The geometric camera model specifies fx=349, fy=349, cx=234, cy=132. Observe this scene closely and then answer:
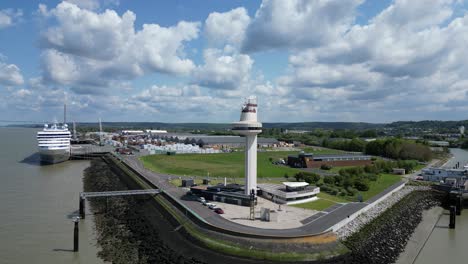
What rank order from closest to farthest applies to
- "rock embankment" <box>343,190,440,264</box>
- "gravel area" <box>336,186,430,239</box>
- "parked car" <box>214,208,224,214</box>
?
1. "rock embankment" <box>343,190,440,264</box>
2. "gravel area" <box>336,186,430,239</box>
3. "parked car" <box>214,208,224,214</box>

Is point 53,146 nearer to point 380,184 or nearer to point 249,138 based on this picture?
point 249,138

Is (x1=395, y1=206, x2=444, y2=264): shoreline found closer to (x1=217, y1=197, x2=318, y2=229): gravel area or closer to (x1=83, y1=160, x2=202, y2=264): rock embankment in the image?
(x1=217, y1=197, x2=318, y2=229): gravel area

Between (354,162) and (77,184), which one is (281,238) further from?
(354,162)

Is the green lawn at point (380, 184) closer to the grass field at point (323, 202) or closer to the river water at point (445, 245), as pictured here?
the grass field at point (323, 202)

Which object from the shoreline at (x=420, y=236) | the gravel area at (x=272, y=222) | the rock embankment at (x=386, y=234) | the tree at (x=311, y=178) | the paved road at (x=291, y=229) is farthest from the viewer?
the tree at (x=311, y=178)

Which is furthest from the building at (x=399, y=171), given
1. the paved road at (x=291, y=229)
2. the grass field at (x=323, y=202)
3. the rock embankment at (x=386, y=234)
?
the grass field at (x=323, y=202)

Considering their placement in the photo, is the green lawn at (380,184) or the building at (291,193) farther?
the green lawn at (380,184)

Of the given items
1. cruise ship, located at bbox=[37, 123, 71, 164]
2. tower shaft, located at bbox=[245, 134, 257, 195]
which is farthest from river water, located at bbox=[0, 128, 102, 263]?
cruise ship, located at bbox=[37, 123, 71, 164]
